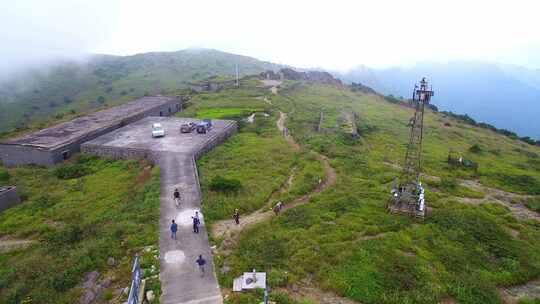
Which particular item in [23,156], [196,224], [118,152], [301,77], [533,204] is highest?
[301,77]

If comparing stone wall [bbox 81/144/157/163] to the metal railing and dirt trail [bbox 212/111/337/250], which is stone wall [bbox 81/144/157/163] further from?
the metal railing

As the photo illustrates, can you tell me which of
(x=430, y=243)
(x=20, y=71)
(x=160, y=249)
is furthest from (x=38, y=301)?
(x=20, y=71)

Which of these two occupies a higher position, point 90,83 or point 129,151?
point 90,83

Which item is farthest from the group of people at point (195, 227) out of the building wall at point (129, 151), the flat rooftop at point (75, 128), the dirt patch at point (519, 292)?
the flat rooftop at point (75, 128)

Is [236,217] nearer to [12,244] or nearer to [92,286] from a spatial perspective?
[92,286]

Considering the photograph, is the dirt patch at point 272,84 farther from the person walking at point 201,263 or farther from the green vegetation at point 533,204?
the person walking at point 201,263

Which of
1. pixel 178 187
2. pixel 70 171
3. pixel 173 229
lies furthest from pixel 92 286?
pixel 70 171

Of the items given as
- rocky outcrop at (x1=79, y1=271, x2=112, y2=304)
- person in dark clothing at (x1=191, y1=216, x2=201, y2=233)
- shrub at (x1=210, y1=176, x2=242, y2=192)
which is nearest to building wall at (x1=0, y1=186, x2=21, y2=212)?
rocky outcrop at (x1=79, y1=271, x2=112, y2=304)
